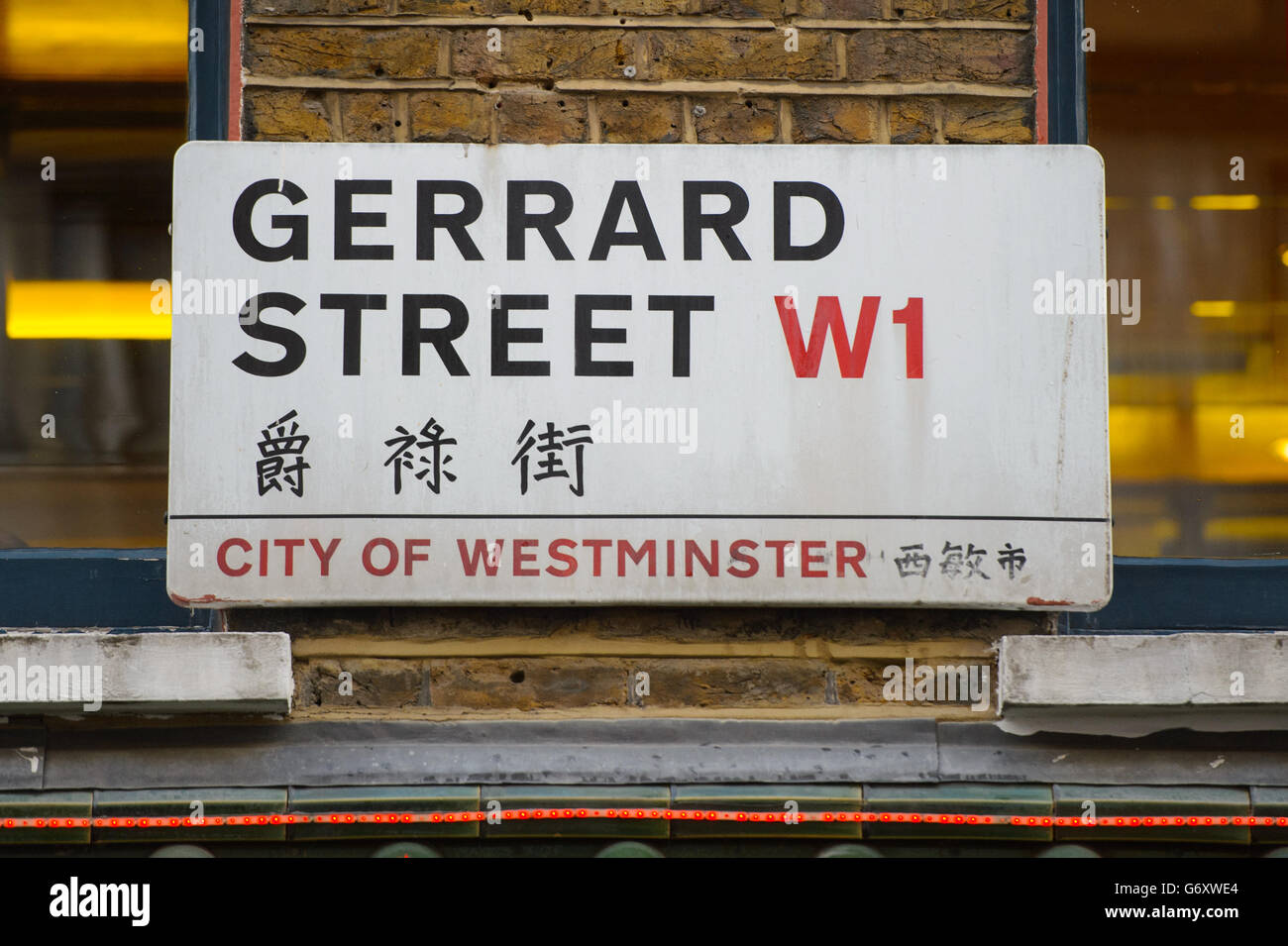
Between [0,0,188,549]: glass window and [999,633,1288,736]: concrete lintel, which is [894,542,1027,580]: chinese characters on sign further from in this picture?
[0,0,188,549]: glass window

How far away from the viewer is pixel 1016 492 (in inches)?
111

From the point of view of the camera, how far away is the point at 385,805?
2773 mm

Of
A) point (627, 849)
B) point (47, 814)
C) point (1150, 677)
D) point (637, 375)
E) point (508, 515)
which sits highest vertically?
point (637, 375)

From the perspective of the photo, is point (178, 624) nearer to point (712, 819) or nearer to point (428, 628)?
point (428, 628)

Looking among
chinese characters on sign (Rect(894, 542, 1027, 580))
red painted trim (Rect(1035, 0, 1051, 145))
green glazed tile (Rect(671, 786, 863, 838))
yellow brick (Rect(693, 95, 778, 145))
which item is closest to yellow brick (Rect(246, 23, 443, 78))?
red painted trim (Rect(1035, 0, 1051, 145))

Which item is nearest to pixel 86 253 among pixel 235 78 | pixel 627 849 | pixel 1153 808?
pixel 235 78

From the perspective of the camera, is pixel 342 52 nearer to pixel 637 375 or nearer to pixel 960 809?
pixel 637 375

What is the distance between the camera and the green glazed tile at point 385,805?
2.77 m

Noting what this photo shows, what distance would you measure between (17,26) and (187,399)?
1.35m

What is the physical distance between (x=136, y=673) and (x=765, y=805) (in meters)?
1.64

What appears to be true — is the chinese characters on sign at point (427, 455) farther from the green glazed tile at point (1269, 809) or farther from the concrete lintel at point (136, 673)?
the green glazed tile at point (1269, 809)

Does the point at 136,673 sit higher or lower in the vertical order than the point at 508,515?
lower

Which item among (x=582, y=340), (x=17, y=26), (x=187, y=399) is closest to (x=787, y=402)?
(x=582, y=340)

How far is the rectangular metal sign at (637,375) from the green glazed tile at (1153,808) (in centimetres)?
50
